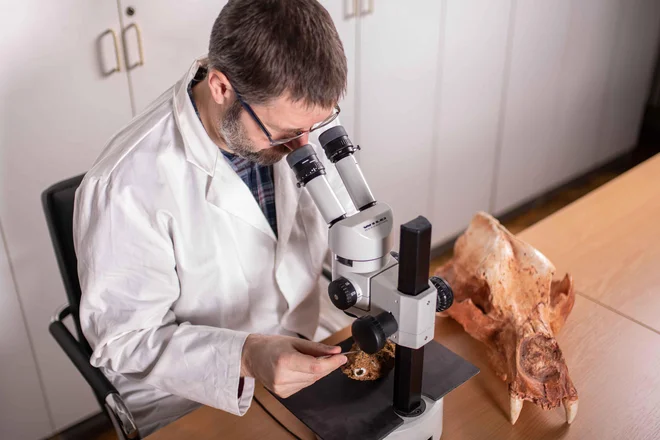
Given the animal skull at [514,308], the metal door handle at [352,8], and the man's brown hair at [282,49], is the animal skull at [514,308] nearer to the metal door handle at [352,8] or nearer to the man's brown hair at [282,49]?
the man's brown hair at [282,49]

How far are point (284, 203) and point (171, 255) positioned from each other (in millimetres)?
279

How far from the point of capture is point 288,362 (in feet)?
3.56

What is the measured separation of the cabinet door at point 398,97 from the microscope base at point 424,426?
1352 mm

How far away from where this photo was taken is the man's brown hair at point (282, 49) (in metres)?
1.08

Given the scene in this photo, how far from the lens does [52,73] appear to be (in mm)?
1826

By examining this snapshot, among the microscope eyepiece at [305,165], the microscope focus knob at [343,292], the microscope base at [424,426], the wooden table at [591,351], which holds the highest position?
the microscope eyepiece at [305,165]

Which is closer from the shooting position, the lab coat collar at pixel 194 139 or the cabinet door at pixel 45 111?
the lab coat collar at pixel 194 139

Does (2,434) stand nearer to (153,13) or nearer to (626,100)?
(153,13)

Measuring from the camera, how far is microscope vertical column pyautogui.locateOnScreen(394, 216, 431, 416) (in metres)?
0.97

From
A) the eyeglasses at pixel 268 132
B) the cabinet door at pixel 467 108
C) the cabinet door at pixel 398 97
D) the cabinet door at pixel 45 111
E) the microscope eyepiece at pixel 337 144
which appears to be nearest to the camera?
the microscope eyepiece at pixel 337 144

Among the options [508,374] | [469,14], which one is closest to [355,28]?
[469,14]

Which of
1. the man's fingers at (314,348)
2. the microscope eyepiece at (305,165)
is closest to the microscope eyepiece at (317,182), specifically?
the microscope eyepiece at (305,165)

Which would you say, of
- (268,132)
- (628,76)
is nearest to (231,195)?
(268,132)

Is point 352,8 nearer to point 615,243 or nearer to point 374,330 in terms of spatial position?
point 615,243
